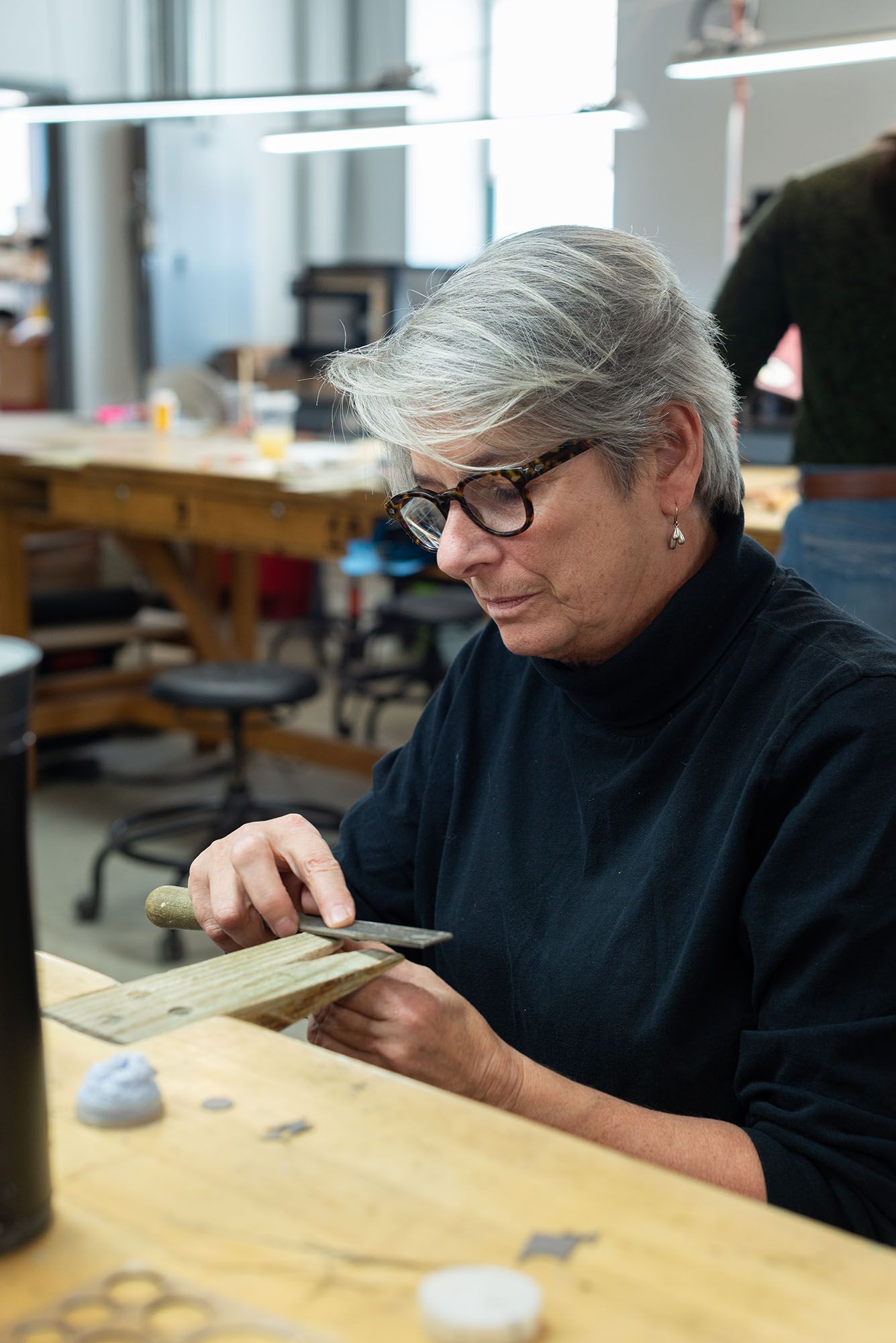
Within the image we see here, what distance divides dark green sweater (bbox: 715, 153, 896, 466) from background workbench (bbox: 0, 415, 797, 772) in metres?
0.57

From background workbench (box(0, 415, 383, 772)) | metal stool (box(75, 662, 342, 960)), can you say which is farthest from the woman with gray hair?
background workbench (box(0, 415, 383, 772))

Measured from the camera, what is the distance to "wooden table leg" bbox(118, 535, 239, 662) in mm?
4574

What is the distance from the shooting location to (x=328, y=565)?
7.79 meters

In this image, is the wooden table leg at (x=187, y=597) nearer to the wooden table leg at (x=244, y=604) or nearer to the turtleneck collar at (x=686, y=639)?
the wooden table leg at (x=244, y=604)

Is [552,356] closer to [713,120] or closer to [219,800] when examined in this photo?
[219,800]

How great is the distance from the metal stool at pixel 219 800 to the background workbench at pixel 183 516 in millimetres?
351

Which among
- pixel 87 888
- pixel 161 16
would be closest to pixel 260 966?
pixel 87 888

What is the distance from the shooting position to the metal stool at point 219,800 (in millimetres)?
3355

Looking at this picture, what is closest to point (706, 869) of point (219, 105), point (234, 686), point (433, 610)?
point (234, 686)

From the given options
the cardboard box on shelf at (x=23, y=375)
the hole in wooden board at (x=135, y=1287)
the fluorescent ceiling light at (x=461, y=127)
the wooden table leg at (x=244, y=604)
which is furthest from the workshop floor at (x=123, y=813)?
the cardboard box on shelf at (x=23, y=375)

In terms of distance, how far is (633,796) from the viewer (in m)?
1.15

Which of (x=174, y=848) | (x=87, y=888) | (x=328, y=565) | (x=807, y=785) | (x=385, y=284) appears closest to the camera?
(x=807, y=785)

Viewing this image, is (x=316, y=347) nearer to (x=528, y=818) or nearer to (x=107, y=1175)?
(x=528, y=818)

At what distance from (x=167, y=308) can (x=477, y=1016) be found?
7.18 meters
